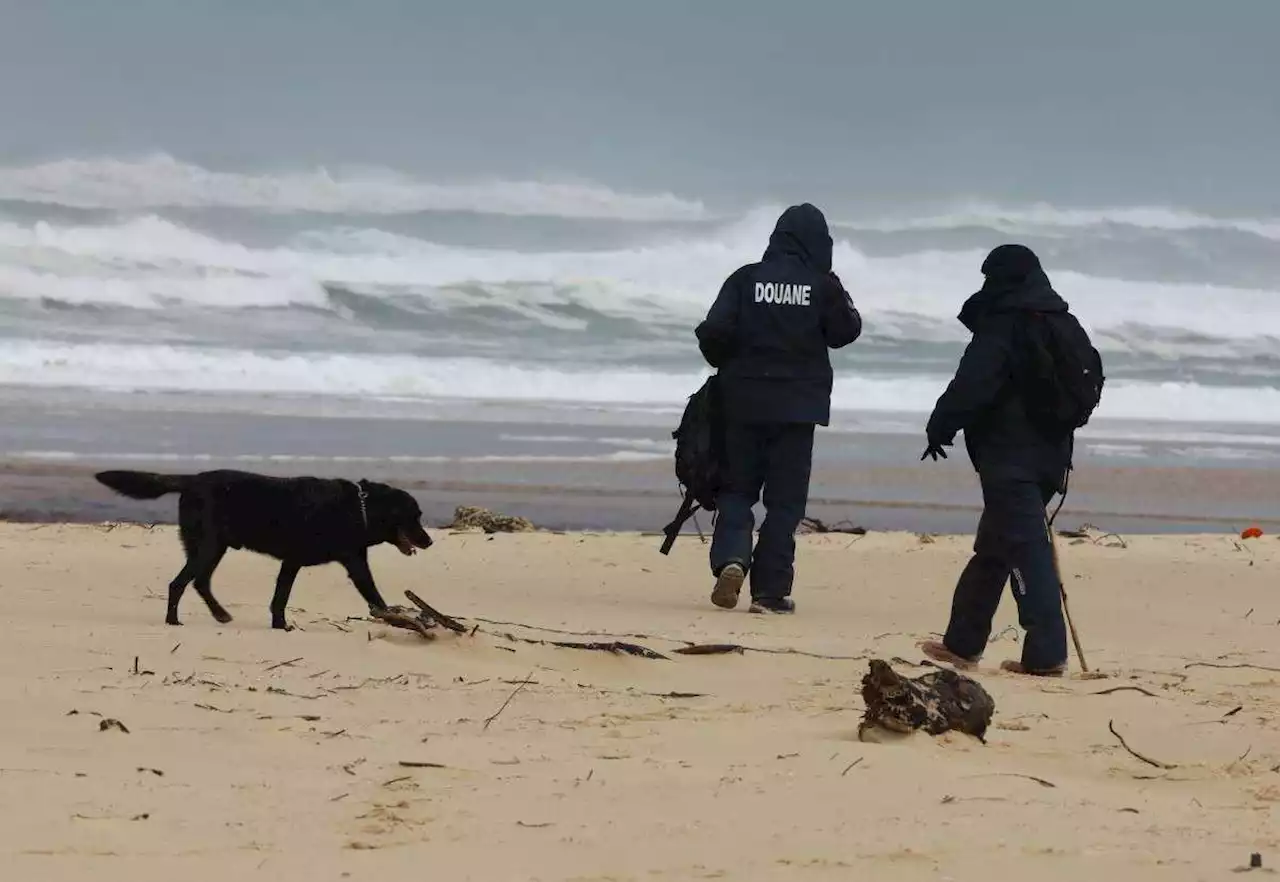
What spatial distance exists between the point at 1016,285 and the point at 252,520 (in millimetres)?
3102

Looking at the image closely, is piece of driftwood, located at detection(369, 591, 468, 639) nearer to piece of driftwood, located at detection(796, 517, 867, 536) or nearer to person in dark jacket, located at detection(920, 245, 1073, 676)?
person in dark jacket, located at detection(920, 245, 1073, 676)

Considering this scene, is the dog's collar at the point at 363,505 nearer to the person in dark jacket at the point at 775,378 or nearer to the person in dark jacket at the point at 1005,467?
the person in dark jacket at the point at 775,378

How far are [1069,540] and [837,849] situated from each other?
316 inches

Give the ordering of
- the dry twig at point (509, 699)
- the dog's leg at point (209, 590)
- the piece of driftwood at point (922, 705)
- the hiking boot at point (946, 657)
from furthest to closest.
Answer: the dog's leg at point (209, 590) → the hiking boot at point (946, 657) → the dry twig at point (509, 699) → the piece of driftwood at point (922, 705)

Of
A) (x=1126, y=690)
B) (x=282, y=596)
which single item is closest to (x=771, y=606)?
(x=282, y=596)

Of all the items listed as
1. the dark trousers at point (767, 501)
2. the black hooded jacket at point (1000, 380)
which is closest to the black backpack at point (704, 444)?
the dark trousers at point (767, 501)

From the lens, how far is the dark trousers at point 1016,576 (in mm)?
6004

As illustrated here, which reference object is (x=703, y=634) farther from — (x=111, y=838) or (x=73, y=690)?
(x=111, y=838)

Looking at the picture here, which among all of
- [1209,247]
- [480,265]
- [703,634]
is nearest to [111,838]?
[703,634]

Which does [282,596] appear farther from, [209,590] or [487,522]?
[487,522]

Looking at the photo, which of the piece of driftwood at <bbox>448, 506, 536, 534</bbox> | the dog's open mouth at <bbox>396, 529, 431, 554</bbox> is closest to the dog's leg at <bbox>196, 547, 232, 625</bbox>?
the dog's open mouth at <bbox>396, 529, 431, 554</bbox>

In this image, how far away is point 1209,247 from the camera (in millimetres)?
51750

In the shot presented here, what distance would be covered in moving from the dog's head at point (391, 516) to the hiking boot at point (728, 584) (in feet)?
4.78

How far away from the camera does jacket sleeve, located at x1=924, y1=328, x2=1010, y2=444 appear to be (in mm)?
5938
